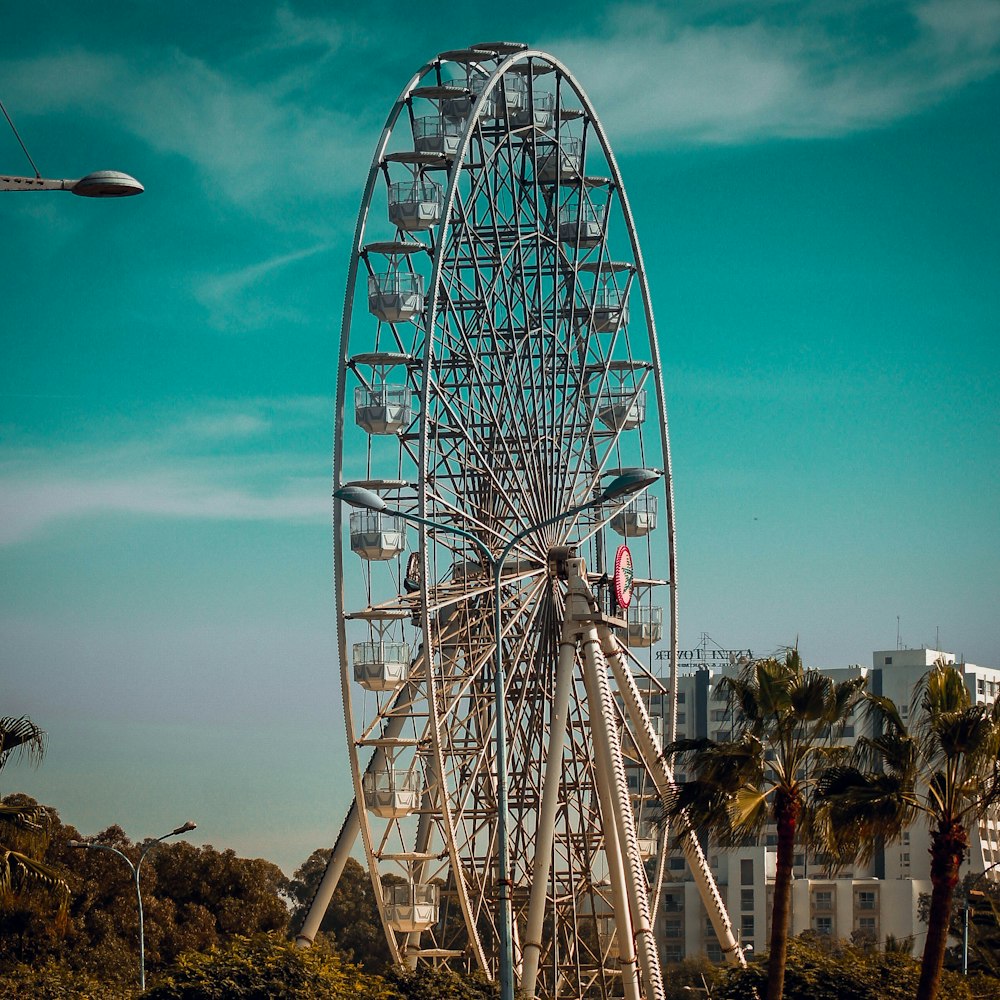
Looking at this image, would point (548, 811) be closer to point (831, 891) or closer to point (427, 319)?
point (427, 319)

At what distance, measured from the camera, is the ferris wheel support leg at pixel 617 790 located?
46500 mm

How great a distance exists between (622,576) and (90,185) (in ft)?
102

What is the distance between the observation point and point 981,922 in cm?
7362

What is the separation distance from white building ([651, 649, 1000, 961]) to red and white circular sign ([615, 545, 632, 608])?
82.6 metres

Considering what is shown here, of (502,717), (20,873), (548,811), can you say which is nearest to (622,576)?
(548,811)

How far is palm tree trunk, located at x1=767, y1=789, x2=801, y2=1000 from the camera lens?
3397 cm

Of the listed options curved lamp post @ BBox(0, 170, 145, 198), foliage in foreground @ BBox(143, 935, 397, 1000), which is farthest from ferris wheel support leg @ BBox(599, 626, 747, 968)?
curved lamp post @ BBox(0, 170, 145, 198)

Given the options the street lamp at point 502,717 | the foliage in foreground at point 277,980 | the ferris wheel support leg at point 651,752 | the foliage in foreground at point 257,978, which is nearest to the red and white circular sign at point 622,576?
the ferris wheel support leg at point 651,752

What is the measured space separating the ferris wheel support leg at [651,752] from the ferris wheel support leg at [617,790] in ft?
3.40

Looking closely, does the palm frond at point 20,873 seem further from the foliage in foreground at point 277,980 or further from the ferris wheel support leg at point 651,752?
the ferris wheel support leg at point 651,752

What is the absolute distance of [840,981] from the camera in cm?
4053

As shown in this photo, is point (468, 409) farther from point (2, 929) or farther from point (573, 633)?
point (2, 929)

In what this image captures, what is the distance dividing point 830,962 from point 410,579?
14325 millimetres

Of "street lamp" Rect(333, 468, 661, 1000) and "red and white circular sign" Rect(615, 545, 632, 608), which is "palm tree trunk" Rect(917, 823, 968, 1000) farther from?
"red and white circular sign" Rect(615, 545, 632, 608)
